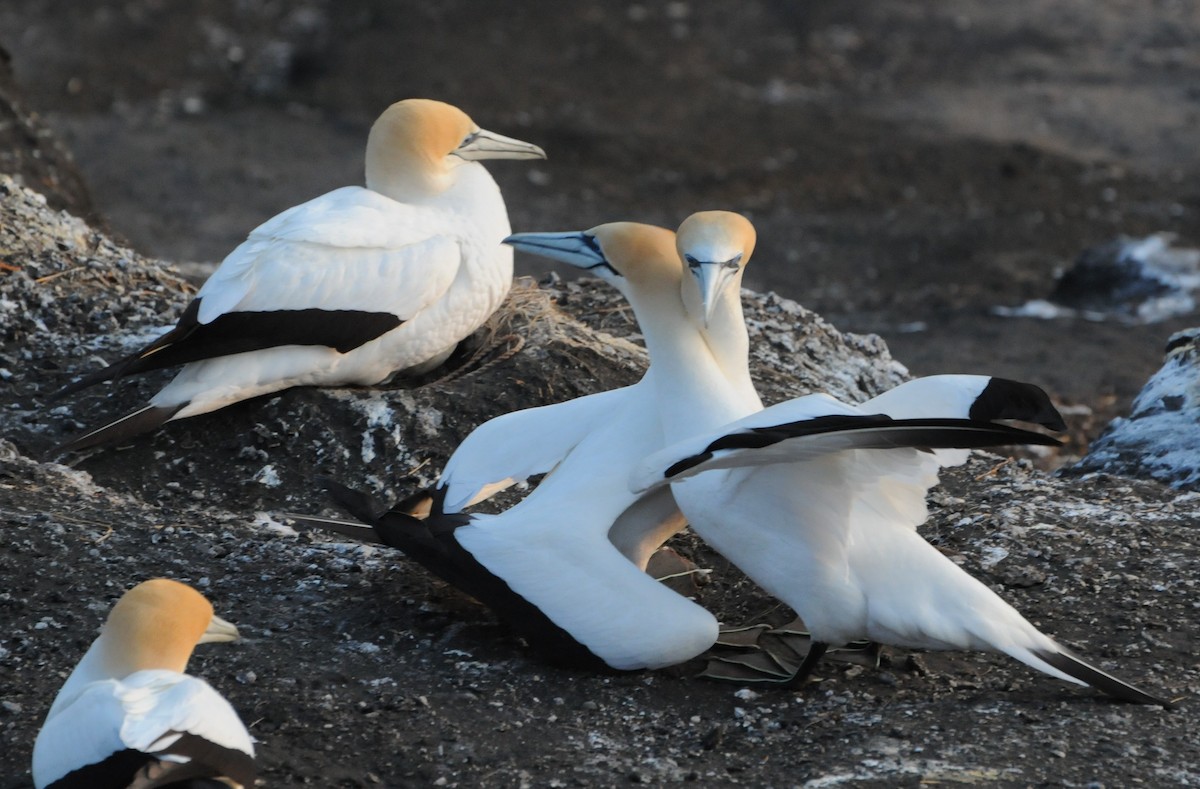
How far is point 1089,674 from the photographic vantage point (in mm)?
3400

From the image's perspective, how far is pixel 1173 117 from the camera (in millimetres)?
12188

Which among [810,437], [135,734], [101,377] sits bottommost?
[135,734]

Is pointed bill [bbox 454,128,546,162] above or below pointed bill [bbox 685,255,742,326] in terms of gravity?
above

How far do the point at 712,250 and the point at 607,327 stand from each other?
2.20m

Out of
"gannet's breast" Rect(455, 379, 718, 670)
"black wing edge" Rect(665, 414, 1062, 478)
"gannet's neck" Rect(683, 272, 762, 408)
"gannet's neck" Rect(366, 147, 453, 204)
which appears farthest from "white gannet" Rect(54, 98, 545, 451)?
"black wing edge" Rect(665, 414, 1062, 478)

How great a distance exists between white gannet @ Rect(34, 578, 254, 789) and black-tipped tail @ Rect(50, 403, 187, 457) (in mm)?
1740

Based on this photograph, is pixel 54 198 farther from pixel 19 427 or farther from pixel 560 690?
pixel 560 690

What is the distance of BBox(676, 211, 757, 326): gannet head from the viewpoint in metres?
3.81

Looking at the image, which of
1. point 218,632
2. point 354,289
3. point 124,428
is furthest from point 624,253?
point 124,428

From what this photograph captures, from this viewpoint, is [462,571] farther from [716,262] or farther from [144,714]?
[144,714]

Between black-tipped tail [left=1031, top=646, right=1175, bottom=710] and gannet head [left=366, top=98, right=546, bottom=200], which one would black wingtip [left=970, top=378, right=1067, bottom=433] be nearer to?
black-tipped tail [left=1031, top=646, right=1175, bottom=710]

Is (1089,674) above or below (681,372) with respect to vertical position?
below

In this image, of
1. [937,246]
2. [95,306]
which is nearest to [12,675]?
[95,306]

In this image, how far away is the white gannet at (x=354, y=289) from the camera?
484 centimetres
